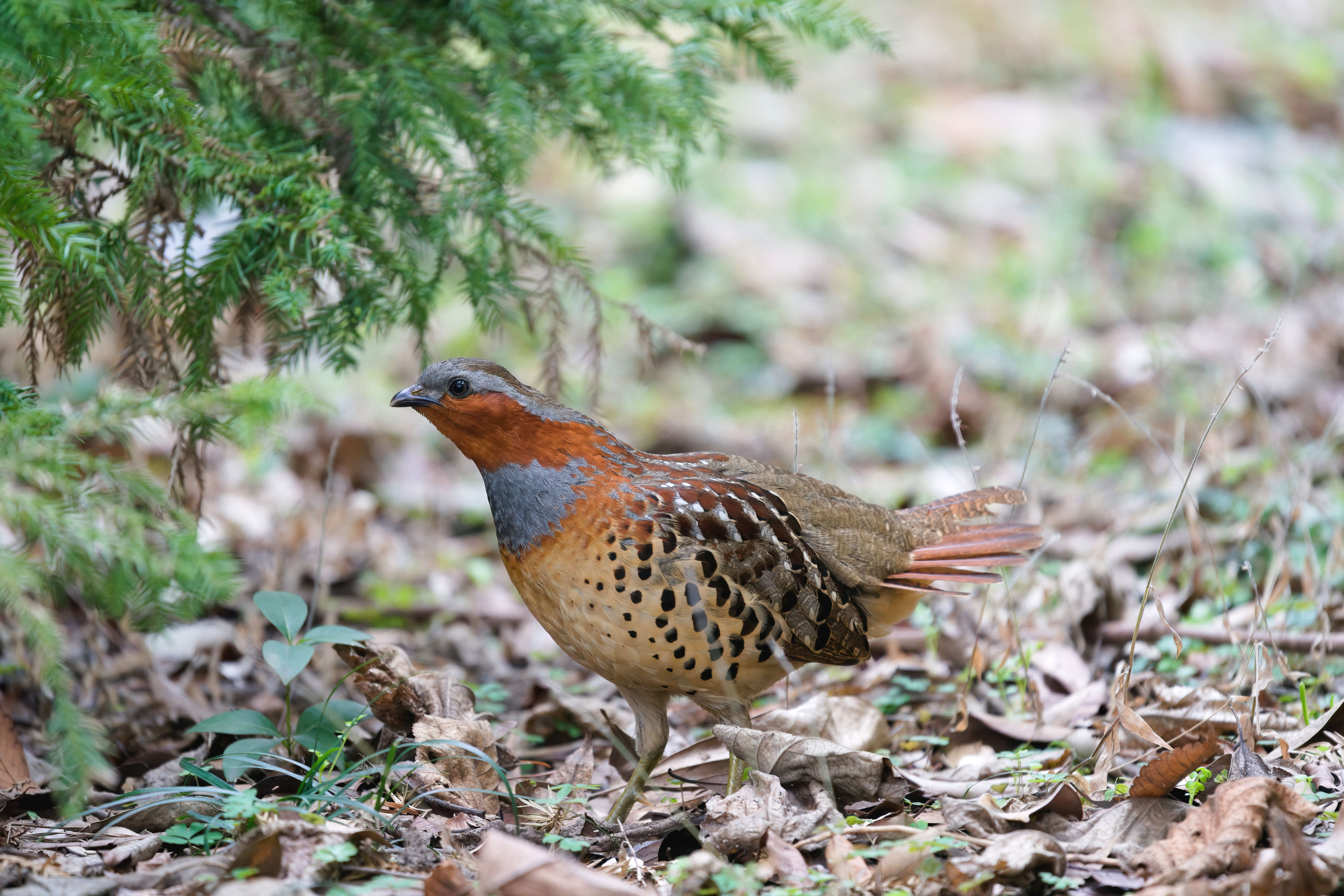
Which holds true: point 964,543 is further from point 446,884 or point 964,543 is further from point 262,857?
point 262,857

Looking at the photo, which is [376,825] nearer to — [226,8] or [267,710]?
[267,710]

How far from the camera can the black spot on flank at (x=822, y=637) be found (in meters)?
Answer: 3.81

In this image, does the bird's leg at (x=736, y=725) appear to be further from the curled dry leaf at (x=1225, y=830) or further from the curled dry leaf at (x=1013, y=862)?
the curled dry leaf at (x=1225, y=830)

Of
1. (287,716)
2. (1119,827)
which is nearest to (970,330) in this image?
(1119,827)

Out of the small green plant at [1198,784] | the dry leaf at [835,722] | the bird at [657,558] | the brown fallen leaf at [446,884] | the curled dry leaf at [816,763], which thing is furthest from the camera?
the dry leaf at [835,722]

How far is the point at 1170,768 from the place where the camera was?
3039 millimetres

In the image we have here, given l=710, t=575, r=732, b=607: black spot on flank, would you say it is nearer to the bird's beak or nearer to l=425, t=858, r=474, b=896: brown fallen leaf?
the bird's beak

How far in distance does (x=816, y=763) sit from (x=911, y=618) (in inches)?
81.6

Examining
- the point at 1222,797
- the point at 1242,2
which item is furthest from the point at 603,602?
the point at 1242,2

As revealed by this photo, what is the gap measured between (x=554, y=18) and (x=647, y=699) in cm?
229

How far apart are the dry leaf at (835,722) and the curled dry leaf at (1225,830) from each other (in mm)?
1173

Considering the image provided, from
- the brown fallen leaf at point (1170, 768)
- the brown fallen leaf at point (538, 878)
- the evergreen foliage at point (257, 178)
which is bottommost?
the brown fallen leaf at point (1170, 768)

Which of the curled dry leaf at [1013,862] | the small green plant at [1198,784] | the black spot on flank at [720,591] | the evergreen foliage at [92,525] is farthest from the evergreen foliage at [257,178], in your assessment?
the small green plant at [1198,784]

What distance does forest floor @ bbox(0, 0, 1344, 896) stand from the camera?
294 cm
